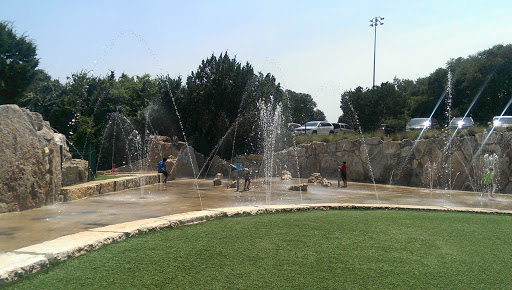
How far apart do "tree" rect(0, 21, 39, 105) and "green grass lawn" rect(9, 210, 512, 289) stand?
2737cm

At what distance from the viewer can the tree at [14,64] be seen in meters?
28.4

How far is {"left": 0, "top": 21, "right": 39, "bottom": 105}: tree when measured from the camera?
28438 millimetres

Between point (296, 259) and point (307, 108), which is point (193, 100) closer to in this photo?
point (296, 259)

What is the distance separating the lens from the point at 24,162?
8.62 m

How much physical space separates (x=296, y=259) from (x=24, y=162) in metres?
6.33

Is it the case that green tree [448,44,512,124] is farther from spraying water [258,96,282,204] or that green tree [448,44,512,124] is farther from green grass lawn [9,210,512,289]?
green grass lawn [9,210,512,289]

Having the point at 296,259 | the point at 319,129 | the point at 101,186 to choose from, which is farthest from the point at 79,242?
the point at 319,129

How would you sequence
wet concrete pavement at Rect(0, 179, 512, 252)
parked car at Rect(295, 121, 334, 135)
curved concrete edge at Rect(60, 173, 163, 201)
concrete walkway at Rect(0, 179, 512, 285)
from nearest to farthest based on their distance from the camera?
concrete walkway at Rect(0, 179, 512, 285) → wet concrete pavement at Rect(0, 179, 512, 252) → curved concrete edge at Rect(60, 173, 163, 201) → parked car at Rect(295, 121, 334, 135)

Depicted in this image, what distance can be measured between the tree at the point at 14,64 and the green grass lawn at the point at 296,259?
89.8ft

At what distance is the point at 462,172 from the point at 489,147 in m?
1.46

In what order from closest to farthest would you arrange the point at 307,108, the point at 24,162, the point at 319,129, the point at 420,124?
1. the point at 24,162
2. the point at 420,124
3. the point at 319,129
4. the point at 307,108

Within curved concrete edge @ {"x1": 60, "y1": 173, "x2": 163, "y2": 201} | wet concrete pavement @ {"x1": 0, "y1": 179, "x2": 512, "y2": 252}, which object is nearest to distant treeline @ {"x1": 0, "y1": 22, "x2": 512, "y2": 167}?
curved concrete edge @ {"x1": 60, "y1": 173, "x2": 163, "y2": 201}

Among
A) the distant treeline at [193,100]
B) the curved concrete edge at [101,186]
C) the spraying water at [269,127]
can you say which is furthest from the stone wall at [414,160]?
the curved concrete edge at [101,186]

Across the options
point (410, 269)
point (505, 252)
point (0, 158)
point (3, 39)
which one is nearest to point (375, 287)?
point (410, 269)
